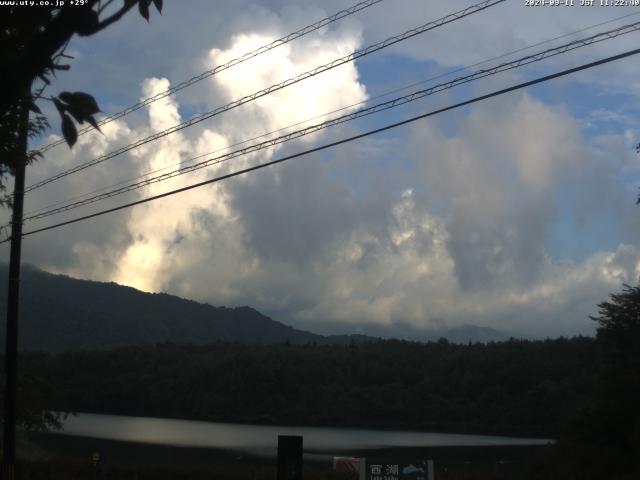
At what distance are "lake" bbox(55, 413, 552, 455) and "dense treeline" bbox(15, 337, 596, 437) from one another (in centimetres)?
821

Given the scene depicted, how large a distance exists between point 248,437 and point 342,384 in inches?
1540

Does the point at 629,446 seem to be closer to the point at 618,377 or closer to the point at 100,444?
the point at 618,377

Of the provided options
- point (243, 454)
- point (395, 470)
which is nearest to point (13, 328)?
point (395, 470)

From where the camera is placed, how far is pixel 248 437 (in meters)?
78.6

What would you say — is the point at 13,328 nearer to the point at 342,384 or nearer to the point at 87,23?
the point at 87,23

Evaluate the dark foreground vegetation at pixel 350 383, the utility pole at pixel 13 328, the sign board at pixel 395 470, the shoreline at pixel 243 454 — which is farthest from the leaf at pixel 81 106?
the dark foreground vegetation at pixel 350 383

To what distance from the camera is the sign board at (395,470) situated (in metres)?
13.4

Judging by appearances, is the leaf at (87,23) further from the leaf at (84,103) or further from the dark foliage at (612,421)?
the dark foliage at (612,421)

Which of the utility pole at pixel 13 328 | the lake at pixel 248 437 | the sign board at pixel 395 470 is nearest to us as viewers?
the sign board at pixel 395 470

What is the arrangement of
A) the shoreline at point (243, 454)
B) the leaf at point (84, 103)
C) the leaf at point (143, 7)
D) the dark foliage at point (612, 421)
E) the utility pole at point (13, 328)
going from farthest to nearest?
the shoreline at point (243, 454) → the dark foliage at point (612, 421) → the utility pole at point (13, 328) → the leaf at point (143, 7) → the leaf at point (84, 103)

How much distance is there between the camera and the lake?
68.4 m

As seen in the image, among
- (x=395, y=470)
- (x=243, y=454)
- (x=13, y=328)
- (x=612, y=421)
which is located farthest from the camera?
(x=243, y=454)

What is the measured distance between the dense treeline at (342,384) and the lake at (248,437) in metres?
8.21

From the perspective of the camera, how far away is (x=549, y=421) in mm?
90250
